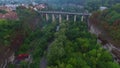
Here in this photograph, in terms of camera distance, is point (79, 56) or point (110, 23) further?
point (110, 23)

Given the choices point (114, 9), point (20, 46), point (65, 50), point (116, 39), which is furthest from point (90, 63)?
point (114, 9)

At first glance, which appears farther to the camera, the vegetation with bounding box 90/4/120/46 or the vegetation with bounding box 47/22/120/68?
the vegetation with bounding box 90/4/120/46

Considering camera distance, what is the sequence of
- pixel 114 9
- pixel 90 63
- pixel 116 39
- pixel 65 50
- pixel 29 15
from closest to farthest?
1. pixel 90 63
2. pixel 65 50
3. pixel 116 39
4. pixel 114 9
5. pixel 29 15

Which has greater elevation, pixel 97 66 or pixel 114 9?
pixel 114 9

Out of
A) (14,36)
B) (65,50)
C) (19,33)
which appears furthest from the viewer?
(19,33)

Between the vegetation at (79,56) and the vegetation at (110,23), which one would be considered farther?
the vegetation at (110,23)

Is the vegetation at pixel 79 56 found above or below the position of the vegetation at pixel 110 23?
below

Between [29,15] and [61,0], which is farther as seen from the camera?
[61,0]

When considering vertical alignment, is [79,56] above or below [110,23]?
below

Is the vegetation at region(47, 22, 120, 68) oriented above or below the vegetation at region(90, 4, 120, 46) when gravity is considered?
below

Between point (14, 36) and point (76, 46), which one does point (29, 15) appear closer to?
point (14, 36)
